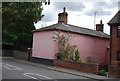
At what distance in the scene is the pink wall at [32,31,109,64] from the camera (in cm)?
2823

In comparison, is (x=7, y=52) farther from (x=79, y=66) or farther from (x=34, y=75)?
(x=34, y=75)

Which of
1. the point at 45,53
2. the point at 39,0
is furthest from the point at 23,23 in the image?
the point at 39,0

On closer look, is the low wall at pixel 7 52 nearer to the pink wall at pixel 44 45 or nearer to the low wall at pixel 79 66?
the pink wall at pixel 44 45

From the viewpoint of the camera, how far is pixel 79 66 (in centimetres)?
2266

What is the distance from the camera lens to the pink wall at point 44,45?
90.9 ft

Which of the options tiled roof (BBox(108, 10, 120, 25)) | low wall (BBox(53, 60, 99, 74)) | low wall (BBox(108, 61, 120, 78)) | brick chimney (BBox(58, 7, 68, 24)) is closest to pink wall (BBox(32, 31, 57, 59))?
low wall (BBox(53, 60, 99, 74))

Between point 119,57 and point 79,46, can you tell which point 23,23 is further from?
point 119,57

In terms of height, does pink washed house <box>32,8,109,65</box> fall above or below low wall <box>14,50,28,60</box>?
above

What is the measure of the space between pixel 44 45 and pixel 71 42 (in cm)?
357

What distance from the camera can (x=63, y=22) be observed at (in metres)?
32.2

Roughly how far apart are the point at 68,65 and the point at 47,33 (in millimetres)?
6490

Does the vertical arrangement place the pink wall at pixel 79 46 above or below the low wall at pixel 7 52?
above

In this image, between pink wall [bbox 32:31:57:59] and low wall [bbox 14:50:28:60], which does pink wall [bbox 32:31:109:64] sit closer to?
pink wall [bbox 32:31:57:59]

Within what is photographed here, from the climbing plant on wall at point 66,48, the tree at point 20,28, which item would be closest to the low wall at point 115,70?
the climbing plant on wall at point 66,48
